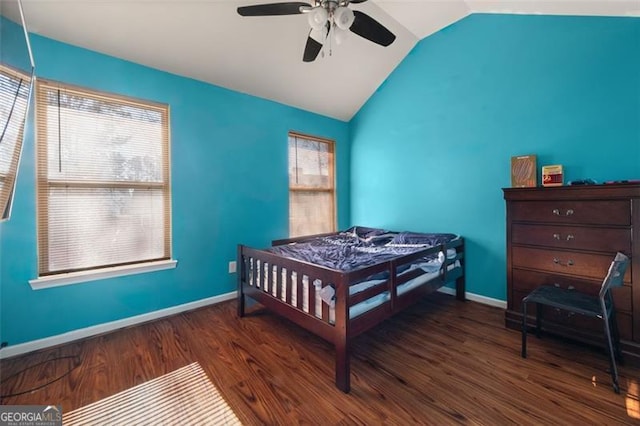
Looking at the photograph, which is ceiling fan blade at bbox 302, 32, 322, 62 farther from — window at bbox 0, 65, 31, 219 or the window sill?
the window sill

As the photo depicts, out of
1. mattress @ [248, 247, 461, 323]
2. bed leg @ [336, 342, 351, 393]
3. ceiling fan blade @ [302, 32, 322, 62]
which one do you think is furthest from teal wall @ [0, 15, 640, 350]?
bed leg @ [336, 342, 351, 393]

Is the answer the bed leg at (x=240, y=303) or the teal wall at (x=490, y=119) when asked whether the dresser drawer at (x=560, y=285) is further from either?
the bed leg at (x=240, y=303)

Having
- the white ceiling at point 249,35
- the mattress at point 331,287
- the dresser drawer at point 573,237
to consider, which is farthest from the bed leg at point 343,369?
the white ceiling at point 249,35

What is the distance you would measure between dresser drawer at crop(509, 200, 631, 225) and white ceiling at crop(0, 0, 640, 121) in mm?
1436

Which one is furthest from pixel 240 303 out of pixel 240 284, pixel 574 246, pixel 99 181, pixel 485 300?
pixel 574 246

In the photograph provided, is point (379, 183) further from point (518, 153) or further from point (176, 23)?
point (176, 23)

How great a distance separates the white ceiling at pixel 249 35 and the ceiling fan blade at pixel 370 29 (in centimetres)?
76

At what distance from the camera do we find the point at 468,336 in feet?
6.94

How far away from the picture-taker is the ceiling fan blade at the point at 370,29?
1729 millimetres

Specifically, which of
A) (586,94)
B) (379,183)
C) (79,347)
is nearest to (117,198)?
(79,347)

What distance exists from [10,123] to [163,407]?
178 cm

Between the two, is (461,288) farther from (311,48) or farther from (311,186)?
(311,48)

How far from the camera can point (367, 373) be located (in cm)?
169

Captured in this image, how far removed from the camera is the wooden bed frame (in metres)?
1.55
